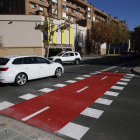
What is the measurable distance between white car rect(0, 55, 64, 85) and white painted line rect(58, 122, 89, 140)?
468 centimetres

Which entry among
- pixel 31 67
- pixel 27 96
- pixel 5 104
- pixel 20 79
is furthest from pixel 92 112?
pixel 31 67

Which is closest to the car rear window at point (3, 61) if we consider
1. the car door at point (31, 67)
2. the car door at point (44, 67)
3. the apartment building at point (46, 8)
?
the car door at point (31, 67)

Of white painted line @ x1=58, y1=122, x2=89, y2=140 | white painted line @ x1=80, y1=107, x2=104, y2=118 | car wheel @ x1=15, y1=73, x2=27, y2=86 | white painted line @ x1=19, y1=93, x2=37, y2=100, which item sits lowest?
white painted line @ x1=58, y1=122, x2=89, y2=140

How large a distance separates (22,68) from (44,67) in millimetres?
1553

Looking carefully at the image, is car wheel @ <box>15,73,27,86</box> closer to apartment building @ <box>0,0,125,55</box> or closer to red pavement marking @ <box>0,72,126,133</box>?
red pavement marking @ <box>0,72,126,133</box>

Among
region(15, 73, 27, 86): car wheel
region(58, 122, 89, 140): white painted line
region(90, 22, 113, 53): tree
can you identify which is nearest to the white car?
region(15, 73, 27, 86): car wheel

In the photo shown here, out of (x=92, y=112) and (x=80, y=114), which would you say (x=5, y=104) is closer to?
(x=80, y=114)

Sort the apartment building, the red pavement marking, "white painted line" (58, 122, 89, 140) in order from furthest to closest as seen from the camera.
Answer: the apartment building, the red pavement marking, "white painted line" (58, 122, 89, 140)

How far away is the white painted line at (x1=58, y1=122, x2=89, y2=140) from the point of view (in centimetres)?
339

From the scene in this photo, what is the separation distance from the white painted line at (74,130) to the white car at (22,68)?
4676 mm

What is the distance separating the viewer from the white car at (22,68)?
24.1 feet

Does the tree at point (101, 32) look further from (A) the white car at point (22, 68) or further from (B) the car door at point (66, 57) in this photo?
(A) the white car at point (22, 68)

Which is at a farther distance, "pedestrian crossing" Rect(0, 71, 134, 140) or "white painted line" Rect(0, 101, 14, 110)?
"white painted line" Rect(0, 101, 14, 110)

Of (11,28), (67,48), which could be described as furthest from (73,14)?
(11,28)
